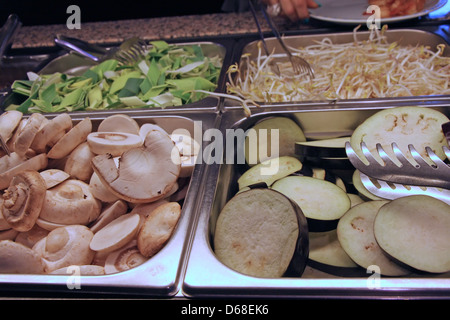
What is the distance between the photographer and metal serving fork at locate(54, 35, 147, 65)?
221 cm

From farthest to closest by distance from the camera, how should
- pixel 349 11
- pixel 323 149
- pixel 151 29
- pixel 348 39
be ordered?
1. pixel 151 29
2. pixel 349 11
3. pixel 348 39
4. pixel 323 149

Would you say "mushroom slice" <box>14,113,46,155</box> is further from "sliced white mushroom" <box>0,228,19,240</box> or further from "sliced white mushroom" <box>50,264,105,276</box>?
"sliced white mushroom" <box>50,264,105,276</box>

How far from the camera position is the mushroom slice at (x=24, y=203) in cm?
111

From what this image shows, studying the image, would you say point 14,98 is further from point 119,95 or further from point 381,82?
point 381,82

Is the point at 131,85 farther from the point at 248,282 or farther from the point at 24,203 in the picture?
the point at 248,282

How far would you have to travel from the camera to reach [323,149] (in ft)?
4.67

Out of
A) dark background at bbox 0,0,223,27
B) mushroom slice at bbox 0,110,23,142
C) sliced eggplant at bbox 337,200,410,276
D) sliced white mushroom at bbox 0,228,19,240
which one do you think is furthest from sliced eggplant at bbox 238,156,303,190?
dark background at bbox 0,0,223,27

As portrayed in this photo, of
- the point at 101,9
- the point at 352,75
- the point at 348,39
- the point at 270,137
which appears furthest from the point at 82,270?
the point at 101,9

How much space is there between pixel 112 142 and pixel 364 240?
0.94 meters

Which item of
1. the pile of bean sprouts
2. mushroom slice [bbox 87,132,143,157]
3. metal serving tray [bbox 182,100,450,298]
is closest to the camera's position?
metal serving tray [bbox 182,100,450,298]

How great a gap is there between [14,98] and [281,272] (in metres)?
1.91

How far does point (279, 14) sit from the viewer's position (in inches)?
98.8

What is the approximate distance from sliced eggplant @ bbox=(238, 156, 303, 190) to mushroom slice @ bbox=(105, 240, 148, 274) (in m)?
0.50
